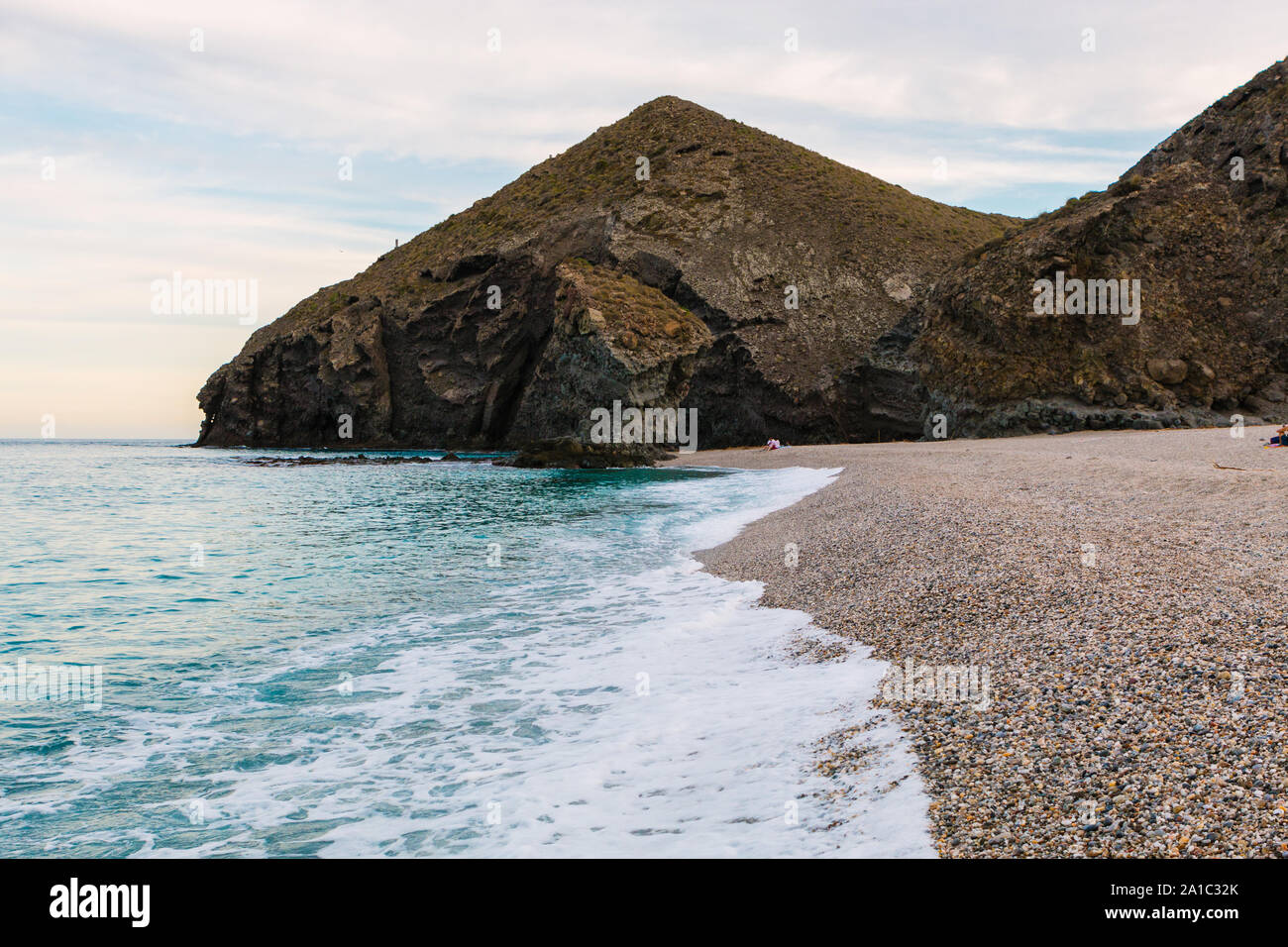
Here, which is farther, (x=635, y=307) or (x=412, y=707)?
(x=635, y=307)

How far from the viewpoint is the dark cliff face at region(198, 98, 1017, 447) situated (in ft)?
214

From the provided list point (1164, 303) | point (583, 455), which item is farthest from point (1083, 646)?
point (583, 455)

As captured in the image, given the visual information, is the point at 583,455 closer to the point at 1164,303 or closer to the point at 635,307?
the point at 635,307

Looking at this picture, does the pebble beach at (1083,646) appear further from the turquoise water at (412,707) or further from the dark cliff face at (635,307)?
the dark cliff face at (635,307)

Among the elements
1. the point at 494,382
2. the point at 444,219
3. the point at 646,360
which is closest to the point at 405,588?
the point at 646,360

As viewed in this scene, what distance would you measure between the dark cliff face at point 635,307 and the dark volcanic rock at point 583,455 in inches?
104

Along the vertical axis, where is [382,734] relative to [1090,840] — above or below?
below

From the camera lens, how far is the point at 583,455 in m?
53.6

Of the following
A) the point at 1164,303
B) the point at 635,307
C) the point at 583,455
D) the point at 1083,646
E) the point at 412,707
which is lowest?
the point at 412,707

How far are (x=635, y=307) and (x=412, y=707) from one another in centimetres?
5335

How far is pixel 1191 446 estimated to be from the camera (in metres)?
24.6

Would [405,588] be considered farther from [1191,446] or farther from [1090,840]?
[1191,446]

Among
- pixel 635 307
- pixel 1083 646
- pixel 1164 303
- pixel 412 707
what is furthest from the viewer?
pixel 635 307
